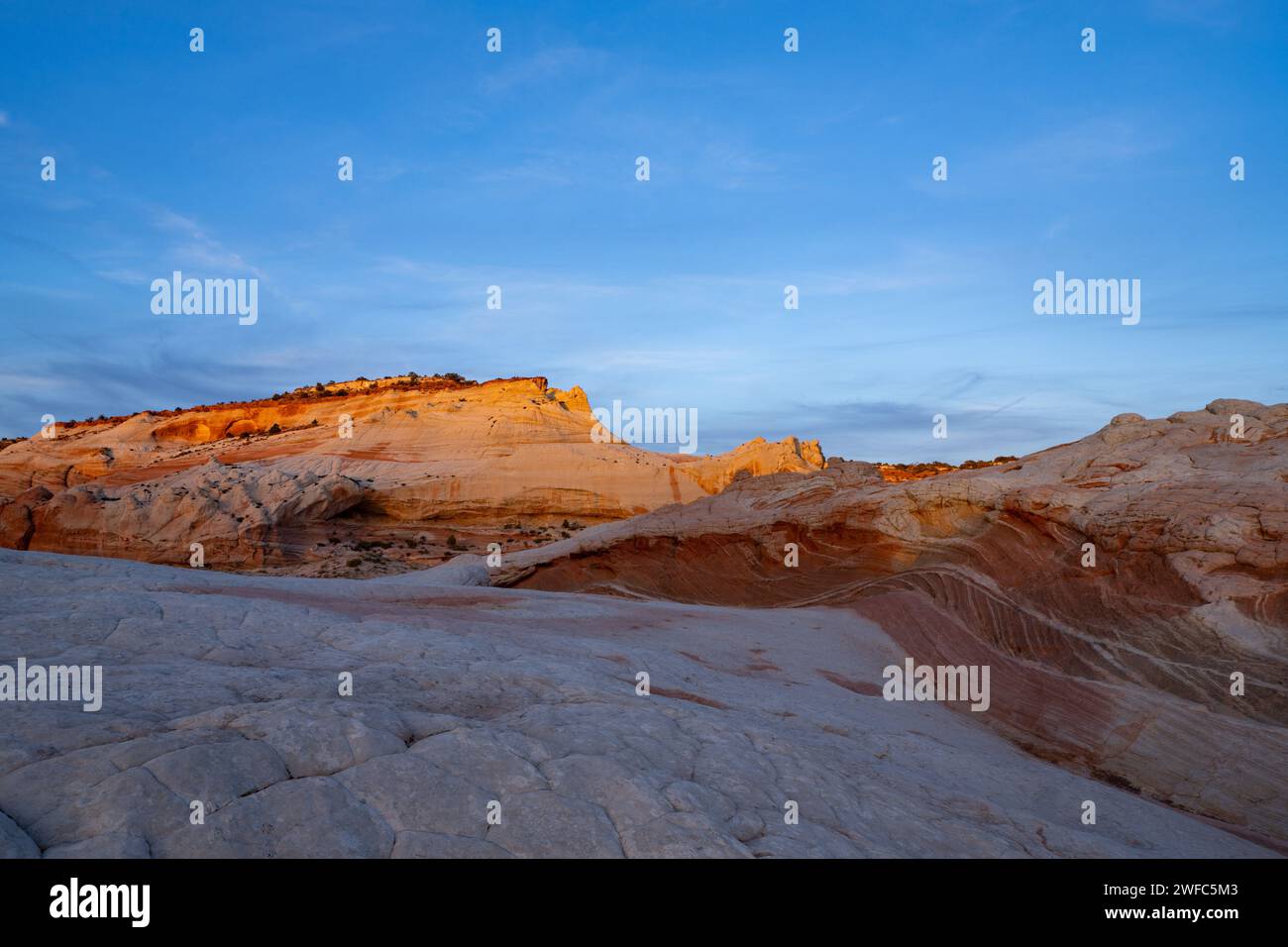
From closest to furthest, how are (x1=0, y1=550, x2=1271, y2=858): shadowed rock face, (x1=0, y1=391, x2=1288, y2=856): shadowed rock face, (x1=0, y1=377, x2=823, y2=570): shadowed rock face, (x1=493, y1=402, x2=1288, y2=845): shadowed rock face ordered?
(x1=0, y1=550, x2=1271, y2=858): shadowed rock face → (x1=0, y1=391, x2=1288, y2=856): shadowed rock face → (x1=493, y1=402, x2=1288, y2=845): shadowed rock face → (x1=0, y1=377, x2=823, y2=570): shadowed rock face

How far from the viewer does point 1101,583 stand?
11.4m

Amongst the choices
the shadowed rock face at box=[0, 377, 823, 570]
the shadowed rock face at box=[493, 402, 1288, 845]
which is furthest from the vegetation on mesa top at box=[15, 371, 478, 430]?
the shadowed rock face at box=[493, 402, 1288, 845]

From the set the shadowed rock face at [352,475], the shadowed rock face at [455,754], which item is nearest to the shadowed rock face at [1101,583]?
the shadowed rock face at [455,754]

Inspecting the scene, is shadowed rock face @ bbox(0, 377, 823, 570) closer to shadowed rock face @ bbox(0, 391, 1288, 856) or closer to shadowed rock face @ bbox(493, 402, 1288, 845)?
shadowed rock face @ bbox(493, 402, 1288, 845)

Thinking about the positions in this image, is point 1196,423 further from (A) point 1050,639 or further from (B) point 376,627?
(B) point 376,627

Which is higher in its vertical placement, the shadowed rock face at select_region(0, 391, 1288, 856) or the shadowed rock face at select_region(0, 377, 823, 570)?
the shadowed rock face at select_region(0, 377, 823, 570)

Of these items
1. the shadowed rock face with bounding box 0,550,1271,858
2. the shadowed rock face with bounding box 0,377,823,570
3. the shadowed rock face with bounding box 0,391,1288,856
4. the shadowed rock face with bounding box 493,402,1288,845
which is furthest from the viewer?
the shadowed rock face with bounding box 0,377,823,570

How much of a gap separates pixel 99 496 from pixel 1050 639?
33865 mm

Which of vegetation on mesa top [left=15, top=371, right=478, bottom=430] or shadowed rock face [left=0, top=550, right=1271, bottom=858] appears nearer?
shadowed rock face [left=0, top=550, right=1271, bottom=858]

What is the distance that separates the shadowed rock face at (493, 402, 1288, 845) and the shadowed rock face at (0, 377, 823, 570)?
43.3 ft

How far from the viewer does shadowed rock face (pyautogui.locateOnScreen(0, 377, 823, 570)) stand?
103 feet

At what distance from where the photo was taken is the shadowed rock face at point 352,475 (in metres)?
31.3

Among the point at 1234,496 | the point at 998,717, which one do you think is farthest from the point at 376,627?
the point at 1234,496

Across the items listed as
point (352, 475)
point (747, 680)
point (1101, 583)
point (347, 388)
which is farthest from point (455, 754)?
point (347, 388)
